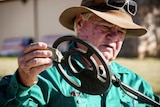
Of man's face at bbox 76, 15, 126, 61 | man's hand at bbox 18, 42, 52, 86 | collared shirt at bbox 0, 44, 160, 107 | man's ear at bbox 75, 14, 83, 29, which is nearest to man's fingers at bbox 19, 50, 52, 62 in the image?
man's hand at bbox 18, 42, 52, 86

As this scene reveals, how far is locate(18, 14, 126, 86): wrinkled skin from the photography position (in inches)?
46.6

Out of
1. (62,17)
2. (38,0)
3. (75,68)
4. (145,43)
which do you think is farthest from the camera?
(38,0)

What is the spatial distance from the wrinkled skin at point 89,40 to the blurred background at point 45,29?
20.7ft

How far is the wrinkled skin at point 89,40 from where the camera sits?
1184 millimetres

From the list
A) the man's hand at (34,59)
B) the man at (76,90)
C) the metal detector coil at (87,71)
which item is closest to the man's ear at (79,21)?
the man at (76,90)

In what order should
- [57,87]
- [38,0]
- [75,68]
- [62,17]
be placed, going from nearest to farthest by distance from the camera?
[75,68] < [57,87] < [62,17] < [38,0]

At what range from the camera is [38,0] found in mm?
11758

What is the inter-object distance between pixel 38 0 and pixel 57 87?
10420 mm

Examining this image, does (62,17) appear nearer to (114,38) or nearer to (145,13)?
(114,38)

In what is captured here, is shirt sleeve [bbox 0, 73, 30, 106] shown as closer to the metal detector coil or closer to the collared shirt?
the collared shirt

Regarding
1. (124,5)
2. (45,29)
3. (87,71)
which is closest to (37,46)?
(87,71)

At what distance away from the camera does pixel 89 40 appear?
1.63m

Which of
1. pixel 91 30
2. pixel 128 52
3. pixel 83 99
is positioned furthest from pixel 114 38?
pixel 128 52

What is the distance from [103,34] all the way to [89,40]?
0.22 ft
